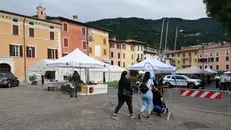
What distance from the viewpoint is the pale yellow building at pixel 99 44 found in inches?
1906

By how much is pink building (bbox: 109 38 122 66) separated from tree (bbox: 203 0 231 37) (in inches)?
1755

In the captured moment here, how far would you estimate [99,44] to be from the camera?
50844 millimetres

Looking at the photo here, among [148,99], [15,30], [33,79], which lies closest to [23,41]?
[15,30]

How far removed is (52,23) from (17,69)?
1034 cm

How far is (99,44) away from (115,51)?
32.3ft

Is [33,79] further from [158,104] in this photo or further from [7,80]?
[158,104]

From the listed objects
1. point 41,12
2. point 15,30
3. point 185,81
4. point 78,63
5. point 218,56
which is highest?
point 41,12

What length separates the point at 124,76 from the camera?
800cm

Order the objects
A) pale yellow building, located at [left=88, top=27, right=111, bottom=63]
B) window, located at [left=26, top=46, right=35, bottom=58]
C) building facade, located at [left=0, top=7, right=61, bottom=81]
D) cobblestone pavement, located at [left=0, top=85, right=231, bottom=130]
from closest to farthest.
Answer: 1. cobblestone pavement, located at [left=0, top=85, right=231, bottom=130]
2. building facade, located at [left=0, top=7, right=61, bottom=81]
3. window, located at [left=26, top=46, right=35, bottom=58]
4. pale yellow building, located at [left=88, top=27, right=111, bottom=63]

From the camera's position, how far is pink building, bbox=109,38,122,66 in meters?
58.7

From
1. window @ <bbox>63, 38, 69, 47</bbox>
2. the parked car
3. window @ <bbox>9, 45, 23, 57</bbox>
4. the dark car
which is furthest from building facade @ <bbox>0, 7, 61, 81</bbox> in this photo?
the parked car

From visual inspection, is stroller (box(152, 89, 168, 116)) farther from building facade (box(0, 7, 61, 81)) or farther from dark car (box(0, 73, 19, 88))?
building facade (box(0, 7, 61, 81))

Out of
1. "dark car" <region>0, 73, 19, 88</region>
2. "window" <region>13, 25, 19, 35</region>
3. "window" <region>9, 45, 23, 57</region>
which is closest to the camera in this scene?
"dark car" <region>0, 73, 19, 88</region>

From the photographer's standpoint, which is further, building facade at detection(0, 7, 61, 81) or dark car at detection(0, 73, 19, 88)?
building facade at detection(0, 7, 61, 81)
